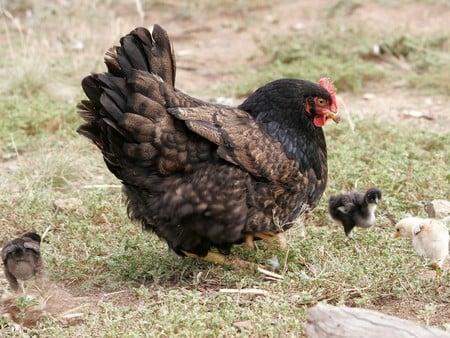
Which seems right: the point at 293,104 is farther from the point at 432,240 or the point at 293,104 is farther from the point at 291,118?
the point at 432,240

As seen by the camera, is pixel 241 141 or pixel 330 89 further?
pixel 330 89

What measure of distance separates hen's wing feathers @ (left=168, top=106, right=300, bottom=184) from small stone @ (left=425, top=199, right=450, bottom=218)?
1.46 metres

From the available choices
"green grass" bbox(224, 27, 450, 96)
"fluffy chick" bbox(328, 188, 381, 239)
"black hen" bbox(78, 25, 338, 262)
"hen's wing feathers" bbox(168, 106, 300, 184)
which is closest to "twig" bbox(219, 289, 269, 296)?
"black hen" bbox(78, 25, 338, 262)

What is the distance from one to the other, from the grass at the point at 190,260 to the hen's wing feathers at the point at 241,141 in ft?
1.98

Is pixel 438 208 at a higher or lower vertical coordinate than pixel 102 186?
lower

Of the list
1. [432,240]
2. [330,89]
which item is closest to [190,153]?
[330,89]

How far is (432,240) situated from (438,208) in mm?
1218

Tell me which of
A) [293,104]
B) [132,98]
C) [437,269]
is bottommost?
[437,269]

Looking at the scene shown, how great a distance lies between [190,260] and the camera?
572 cm

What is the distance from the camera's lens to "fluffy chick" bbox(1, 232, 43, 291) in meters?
4.96

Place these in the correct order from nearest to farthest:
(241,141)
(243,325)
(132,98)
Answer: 1. (243,325)
2. (132,98)
3. (241,141)

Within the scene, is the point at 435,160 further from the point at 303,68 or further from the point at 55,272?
the point at 55,272

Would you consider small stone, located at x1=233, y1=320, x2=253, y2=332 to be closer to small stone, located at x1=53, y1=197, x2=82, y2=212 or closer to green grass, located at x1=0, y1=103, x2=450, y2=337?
green grass, located at x1=0, y1=103, x2=450, y2=337

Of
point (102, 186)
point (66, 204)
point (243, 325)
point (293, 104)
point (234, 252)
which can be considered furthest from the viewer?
point (102, 186)
